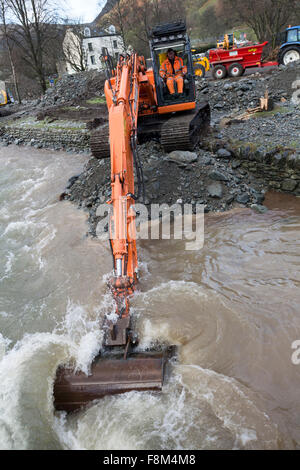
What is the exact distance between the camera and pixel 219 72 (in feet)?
52.0

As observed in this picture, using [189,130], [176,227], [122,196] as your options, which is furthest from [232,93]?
[122,196]

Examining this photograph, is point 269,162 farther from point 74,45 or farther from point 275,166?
point 74,45

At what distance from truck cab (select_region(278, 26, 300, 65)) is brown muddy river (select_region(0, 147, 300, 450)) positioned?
1074 cm

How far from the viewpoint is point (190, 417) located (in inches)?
125

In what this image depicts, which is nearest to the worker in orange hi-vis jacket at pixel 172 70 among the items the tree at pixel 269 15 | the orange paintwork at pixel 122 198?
the orange paintwork at pixel 122 198

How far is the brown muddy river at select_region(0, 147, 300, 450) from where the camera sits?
123 inches

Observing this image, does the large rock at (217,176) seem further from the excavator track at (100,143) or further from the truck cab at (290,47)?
the truck cab at (290,47)

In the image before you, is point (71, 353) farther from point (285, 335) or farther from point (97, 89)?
point (97, 89)

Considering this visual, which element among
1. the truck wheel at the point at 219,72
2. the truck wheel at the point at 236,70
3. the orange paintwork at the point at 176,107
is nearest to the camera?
the orange paintwork at the point at 176,107

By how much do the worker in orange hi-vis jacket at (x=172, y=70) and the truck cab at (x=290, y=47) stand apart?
9.26m

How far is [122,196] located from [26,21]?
86.2 ft

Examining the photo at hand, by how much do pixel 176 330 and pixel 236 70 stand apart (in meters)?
15.0

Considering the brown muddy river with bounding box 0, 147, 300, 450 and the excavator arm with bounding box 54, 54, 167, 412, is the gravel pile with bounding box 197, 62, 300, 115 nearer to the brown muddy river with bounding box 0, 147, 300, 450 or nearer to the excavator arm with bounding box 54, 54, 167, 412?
the brown muddy river with bounding box 0, 147, 300, 450

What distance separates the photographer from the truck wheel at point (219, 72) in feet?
51.7
